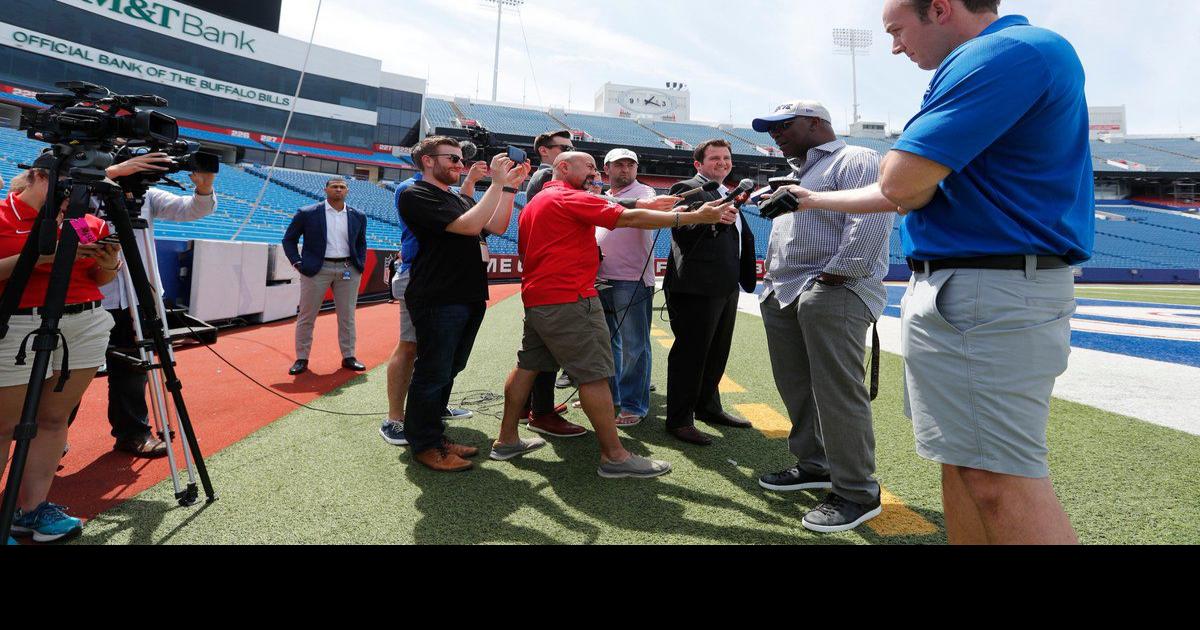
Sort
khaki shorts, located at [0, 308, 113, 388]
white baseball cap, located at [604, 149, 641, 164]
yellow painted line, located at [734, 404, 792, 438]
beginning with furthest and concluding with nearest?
white baseball cap, located at [604, 149, 641, 164] < yellow painted line, located at [734, 404, 792, 438] < khaki shorts, located at [0, 308, 113, 388]

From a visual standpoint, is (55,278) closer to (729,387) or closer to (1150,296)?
(729,387)

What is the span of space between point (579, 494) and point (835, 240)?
169 centimetres

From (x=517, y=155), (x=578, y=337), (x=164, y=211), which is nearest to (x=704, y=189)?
(x=517, y=155)

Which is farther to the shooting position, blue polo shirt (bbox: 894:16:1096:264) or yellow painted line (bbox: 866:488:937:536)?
yellow painted line (bbox: 866:488:937:536)

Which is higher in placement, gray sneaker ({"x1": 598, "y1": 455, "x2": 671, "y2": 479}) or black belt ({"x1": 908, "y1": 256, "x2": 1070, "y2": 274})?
black belt ({"x1": 908, "y1": 256, "x2": 1070, "y2": 274})

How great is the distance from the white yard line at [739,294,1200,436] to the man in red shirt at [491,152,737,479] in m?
3.47

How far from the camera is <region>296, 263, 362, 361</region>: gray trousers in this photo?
516cm

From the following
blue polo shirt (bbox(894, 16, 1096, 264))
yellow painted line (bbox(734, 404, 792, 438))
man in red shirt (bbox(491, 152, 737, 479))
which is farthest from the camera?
yellow painted line (bbox(734, 404, 792, 438))

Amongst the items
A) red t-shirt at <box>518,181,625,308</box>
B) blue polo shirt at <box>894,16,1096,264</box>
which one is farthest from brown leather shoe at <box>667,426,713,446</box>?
blue polo shirt at <box>894,16,1096,264</box>

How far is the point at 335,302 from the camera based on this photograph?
5320 millimetres

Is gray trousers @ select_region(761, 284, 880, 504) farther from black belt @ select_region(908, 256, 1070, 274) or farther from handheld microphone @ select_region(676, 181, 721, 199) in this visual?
handheld microphone @ select_region(676, 181, 721, 199)

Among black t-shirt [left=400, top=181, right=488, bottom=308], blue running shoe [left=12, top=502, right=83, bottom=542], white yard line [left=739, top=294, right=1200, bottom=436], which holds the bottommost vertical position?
blue running shoe [left=12, top=502, right=83, bottom=542]

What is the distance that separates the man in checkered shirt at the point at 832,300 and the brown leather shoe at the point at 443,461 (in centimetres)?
159
